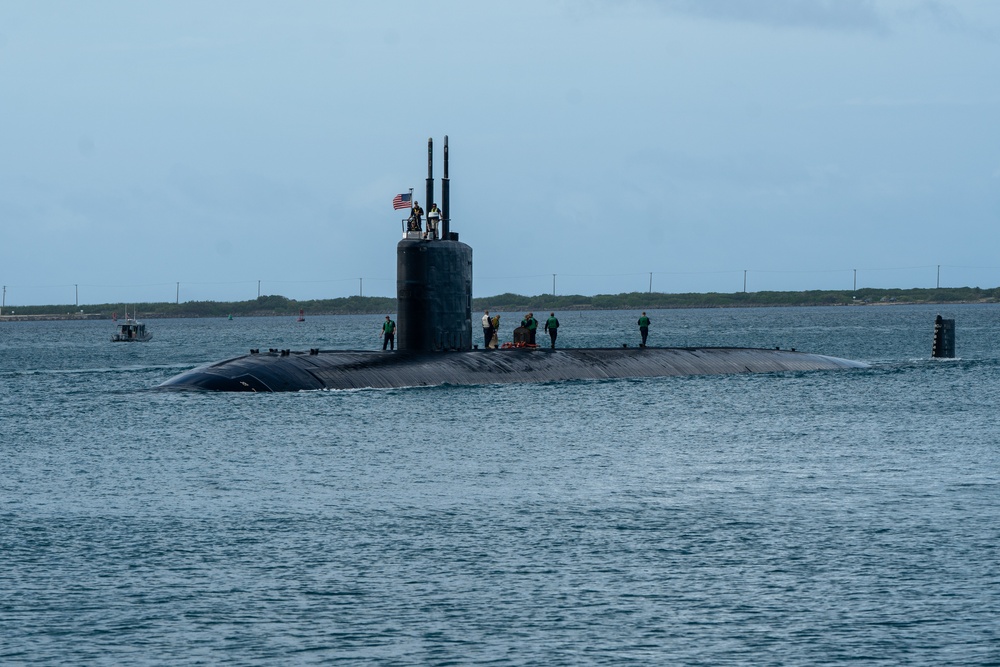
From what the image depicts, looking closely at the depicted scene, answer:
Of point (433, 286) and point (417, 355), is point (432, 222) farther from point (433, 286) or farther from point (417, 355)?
point (417, 355)

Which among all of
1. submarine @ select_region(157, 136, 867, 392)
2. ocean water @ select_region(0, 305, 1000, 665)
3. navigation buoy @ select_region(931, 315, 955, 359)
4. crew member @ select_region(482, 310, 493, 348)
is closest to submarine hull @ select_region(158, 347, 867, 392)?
submarine @ select_region(157, 136, 867, 392)

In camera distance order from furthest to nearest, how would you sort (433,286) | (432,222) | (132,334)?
(132,334) < (432,222) < (433,286)

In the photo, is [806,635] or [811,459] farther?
[811,459]

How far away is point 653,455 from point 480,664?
613 inches

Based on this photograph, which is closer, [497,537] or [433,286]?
[497,537]

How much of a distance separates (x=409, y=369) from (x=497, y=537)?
19.3 meters

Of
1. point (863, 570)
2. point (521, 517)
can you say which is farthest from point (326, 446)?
point (863, 570)

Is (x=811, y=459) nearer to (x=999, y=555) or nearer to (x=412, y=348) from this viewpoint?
(x=999, y=555)

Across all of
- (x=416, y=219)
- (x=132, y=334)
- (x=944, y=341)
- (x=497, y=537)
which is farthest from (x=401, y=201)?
(x=132, y=334)

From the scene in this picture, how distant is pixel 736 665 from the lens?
13031mm

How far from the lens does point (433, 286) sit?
38.0 m

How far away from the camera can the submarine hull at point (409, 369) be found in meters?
38.0

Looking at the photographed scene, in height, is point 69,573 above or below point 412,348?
below

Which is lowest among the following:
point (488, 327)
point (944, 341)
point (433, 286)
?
point (944, 341)
